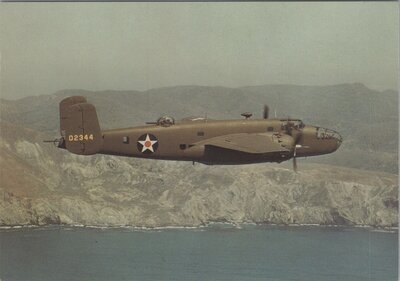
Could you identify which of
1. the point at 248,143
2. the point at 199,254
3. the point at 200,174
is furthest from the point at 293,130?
the point at 200,174

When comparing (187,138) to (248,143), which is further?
(187,138)

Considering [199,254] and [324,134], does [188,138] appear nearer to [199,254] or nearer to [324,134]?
[324,134]

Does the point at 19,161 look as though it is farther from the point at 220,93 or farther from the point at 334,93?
the point at 334,93

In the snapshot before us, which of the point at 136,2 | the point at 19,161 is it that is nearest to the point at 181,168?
the point at 19,161

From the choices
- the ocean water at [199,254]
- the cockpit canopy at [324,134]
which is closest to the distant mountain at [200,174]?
the ocean water at [199,254]

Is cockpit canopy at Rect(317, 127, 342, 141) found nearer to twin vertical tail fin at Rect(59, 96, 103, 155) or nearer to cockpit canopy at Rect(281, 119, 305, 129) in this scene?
cockpit canopy at Rect(281, 119, 305, 129)

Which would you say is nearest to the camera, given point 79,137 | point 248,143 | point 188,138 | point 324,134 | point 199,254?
point 248,143

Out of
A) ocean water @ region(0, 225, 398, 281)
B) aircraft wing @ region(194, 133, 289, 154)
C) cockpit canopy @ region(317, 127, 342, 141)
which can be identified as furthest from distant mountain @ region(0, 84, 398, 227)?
aircraft wing @ region(194, 133, 289, 154)
